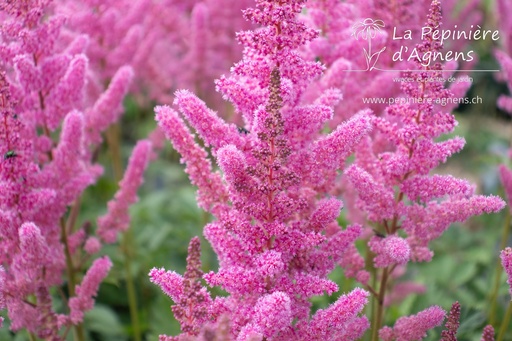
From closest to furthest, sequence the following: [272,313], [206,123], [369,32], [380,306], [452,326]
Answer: [272,313] < [452,326] < [206,123] < [380,306] < [369,32]

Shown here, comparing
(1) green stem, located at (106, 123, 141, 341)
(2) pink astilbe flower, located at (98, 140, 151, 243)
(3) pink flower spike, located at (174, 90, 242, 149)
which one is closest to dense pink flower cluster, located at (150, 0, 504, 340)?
(3) pink flower spike, located at (174, 90, 242, 149)

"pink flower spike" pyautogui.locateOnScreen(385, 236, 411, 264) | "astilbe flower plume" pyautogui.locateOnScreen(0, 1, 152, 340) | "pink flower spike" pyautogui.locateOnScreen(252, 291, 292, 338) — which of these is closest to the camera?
"pink flower spike" pyautogui.locateOnScreen(252, 291, 292, 338)

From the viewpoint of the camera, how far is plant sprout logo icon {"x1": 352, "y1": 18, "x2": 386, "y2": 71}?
92.4 inches

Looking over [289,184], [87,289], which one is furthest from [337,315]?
[87,289]

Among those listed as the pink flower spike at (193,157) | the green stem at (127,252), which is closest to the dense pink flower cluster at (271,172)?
the pink flower spike at (193,157)

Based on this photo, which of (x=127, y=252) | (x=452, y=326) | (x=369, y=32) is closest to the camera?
(x=452, y=326)

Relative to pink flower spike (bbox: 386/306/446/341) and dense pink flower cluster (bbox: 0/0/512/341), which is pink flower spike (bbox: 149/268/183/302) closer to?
dense pink flower cluster (bbox: 0/0/512/341)

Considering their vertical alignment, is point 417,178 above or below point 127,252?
below

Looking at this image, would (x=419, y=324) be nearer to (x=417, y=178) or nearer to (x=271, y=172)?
(x=417, y=178)

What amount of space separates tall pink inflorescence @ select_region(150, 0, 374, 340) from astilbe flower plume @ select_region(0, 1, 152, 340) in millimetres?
456

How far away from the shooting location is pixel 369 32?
235 centimetres

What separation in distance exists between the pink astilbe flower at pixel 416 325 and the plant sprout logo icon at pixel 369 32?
97cm

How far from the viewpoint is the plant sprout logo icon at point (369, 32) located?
92.4 inches

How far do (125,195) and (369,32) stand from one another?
3.42ft
